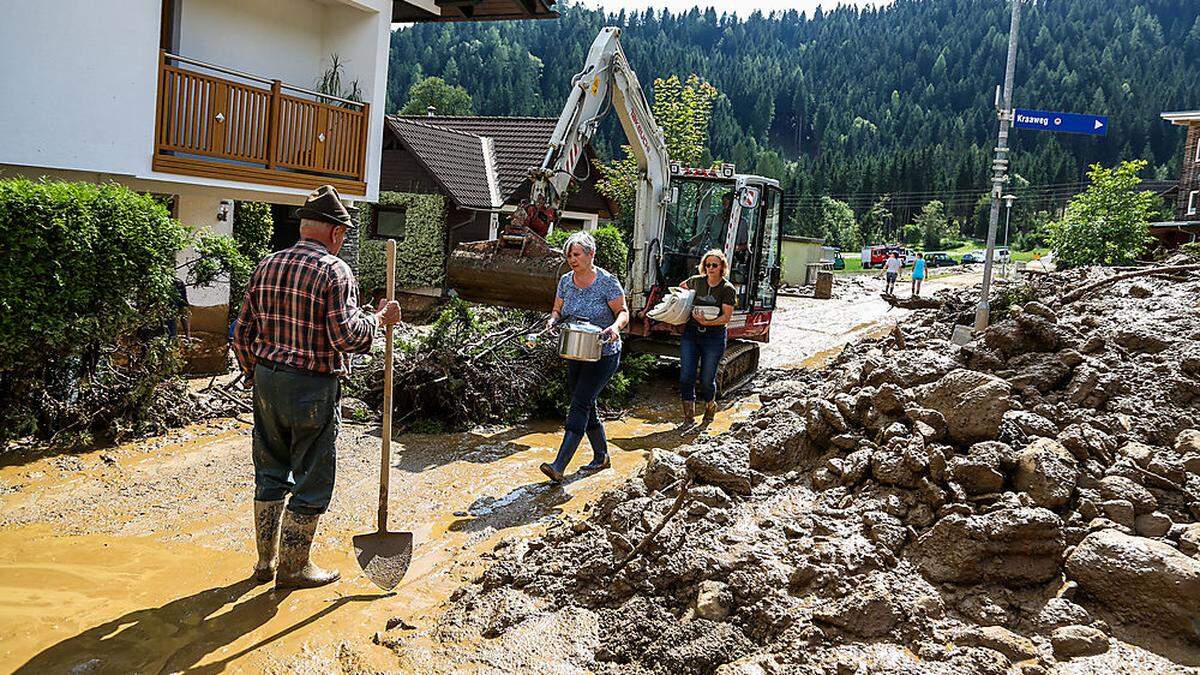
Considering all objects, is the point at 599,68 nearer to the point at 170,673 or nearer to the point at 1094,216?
the point at 170,673

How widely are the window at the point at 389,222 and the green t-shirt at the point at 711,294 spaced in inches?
595

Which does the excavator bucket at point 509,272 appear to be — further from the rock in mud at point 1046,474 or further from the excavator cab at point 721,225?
the rock in mud at point 1046,474

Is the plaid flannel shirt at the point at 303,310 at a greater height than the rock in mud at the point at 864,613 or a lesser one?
greater

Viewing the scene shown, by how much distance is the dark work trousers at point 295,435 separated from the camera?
4.61 metres

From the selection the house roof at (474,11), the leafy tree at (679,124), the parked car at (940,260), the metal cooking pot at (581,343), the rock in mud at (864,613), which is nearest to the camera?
the rock in mud at (864,613)

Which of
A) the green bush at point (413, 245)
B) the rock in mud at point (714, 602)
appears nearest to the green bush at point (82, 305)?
the rock in mud at point (714, 602)

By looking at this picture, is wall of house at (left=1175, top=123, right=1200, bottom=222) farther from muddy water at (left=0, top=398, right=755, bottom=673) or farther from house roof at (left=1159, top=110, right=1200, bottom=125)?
muddy water at (left=0, top=398, right=755, bottom=673)

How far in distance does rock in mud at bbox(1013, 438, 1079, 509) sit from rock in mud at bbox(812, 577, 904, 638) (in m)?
1.01

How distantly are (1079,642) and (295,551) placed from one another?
357 cm

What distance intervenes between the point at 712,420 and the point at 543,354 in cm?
193

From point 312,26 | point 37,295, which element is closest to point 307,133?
point 312,26

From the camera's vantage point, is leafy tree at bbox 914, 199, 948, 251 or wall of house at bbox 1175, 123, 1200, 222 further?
leafy tree at bbox 914, 199, 948, 251

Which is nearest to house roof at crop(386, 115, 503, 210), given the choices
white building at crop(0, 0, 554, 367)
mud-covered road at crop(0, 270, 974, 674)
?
white building at crop(0, 0, 554, 367)

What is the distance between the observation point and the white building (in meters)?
9.81
